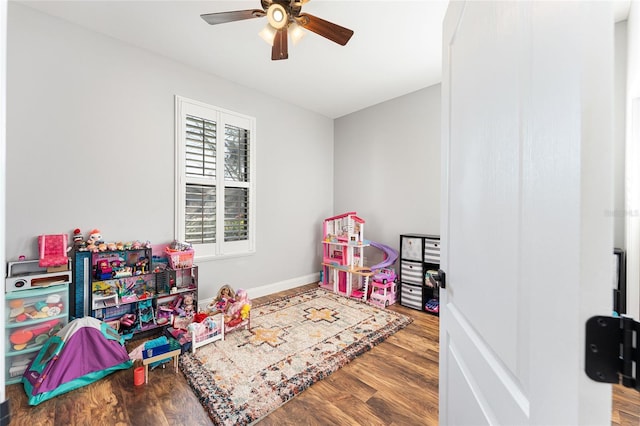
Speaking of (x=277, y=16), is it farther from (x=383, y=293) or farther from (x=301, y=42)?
(x=383, y=293)

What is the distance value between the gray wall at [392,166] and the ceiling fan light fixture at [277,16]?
218 centimetres

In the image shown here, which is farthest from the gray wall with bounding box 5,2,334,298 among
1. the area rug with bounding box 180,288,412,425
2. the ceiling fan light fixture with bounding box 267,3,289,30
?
the ceiling fan light fixture with bounding box 267,3,289,30

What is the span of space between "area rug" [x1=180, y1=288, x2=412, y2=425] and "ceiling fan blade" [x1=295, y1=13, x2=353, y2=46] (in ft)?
7.91

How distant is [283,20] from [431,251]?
265cm

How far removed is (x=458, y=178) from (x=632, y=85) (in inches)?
18.6

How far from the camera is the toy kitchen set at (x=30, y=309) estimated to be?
1.72 m

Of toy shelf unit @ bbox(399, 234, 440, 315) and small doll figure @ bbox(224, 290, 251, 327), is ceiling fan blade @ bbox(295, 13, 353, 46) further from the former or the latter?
small doll figure @ bbox(224, 290, 251, 327)

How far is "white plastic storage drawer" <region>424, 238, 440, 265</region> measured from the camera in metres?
2.94

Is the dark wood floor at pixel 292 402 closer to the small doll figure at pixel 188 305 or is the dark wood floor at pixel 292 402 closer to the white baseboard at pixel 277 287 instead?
the small doll figure at pixel 188 305

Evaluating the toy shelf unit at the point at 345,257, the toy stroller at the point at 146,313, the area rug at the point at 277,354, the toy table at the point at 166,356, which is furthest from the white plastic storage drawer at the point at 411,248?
the toy stroller at the point at 146,313

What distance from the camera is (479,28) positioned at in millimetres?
675

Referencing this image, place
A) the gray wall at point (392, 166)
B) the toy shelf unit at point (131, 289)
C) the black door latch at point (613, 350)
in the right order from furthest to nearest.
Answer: the gray wall at point (392, 166) → the toy shelf unit at point (131, 289) → the black door latch at point (613, 350)

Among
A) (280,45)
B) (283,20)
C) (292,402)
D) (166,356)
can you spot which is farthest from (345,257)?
(283,20)

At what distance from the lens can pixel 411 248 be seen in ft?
10.3
